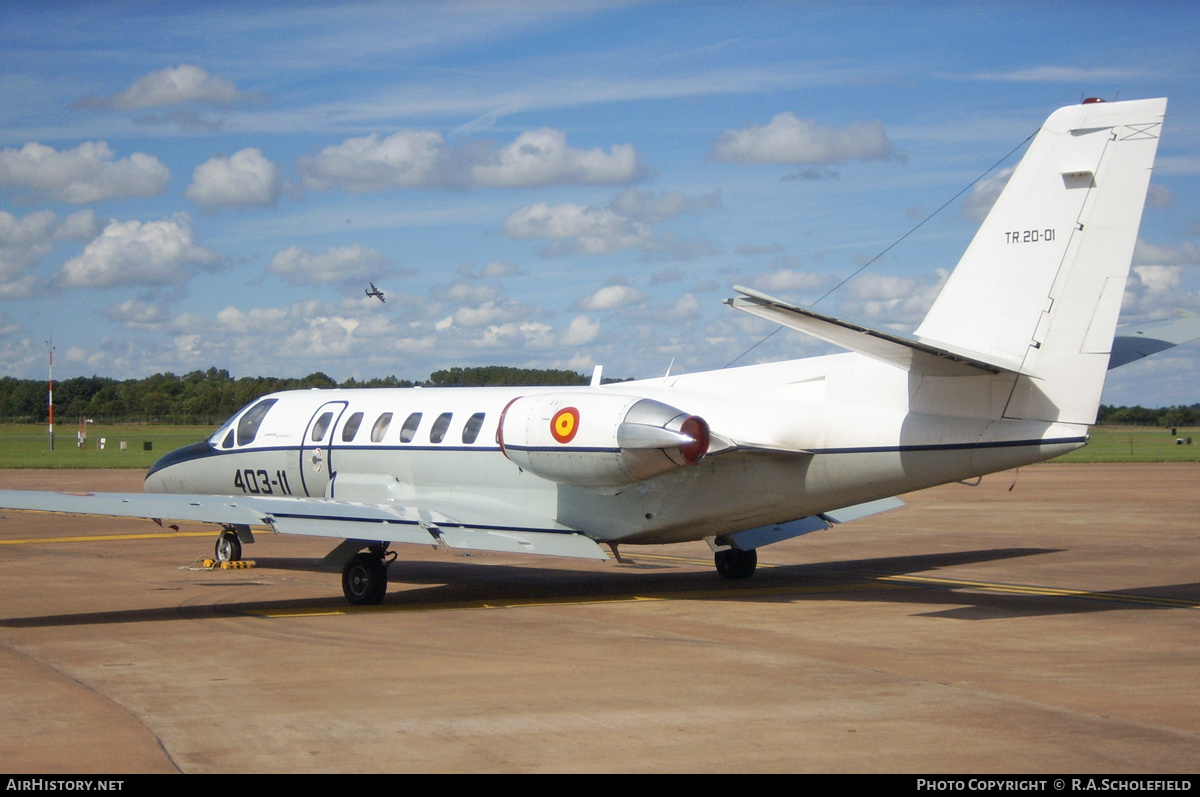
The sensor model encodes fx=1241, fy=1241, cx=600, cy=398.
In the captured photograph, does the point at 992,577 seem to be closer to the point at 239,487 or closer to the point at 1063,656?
the point at 1063,656

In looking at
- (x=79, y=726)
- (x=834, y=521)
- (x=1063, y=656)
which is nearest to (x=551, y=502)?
(x=834, y=521)

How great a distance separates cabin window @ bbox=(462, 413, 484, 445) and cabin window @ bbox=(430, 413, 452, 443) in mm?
418

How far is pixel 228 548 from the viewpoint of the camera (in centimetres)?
2166

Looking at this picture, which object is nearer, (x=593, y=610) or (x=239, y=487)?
(x=593, y=610)

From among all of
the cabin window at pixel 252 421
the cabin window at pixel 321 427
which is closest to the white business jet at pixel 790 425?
the cabin window at pixel 321 427

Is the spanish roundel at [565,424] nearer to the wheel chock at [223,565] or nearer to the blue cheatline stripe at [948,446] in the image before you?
the blue cheatline stripe at [948,446]

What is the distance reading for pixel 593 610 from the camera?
16484 millimetres

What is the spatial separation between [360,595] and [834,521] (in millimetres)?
7437

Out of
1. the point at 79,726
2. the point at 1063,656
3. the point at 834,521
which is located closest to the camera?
the point at 79,726

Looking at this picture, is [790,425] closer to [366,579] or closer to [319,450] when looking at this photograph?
[366,579]

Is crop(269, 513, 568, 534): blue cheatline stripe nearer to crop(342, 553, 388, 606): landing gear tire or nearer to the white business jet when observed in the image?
the white business jet

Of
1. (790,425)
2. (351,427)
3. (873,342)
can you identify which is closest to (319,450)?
(351,427)

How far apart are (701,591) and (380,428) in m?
5.74

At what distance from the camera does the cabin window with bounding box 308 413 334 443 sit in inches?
813
